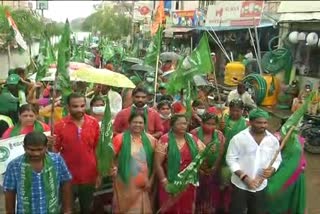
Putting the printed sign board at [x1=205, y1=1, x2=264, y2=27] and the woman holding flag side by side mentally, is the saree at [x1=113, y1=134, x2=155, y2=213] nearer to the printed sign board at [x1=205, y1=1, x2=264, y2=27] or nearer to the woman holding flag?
the woman holding flag

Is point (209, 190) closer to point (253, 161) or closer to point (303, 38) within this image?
point (253, 161)

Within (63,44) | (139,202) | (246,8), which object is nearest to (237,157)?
(139,202)

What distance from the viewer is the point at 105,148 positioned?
407cm

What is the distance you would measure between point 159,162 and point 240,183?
0.81 metres

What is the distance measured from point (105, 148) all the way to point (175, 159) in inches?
24.5

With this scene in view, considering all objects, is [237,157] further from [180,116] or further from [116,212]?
Answer: [116,212]

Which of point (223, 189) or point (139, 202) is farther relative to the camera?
point (223, 189)

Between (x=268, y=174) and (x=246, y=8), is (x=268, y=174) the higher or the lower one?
the lower one

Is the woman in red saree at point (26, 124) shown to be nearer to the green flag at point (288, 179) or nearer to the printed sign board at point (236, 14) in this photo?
the green flag at point (288, 179)

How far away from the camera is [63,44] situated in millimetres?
4422

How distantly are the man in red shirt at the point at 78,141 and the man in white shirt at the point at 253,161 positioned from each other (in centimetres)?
129

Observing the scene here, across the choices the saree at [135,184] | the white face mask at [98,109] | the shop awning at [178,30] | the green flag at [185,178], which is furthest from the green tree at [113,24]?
the green flag at [185,178]

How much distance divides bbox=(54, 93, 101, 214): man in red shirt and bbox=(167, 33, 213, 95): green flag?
192cm

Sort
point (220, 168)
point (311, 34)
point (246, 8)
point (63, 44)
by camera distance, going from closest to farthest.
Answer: point (63, 44), point (220, 168), point (311, 34), point (246, 8)
